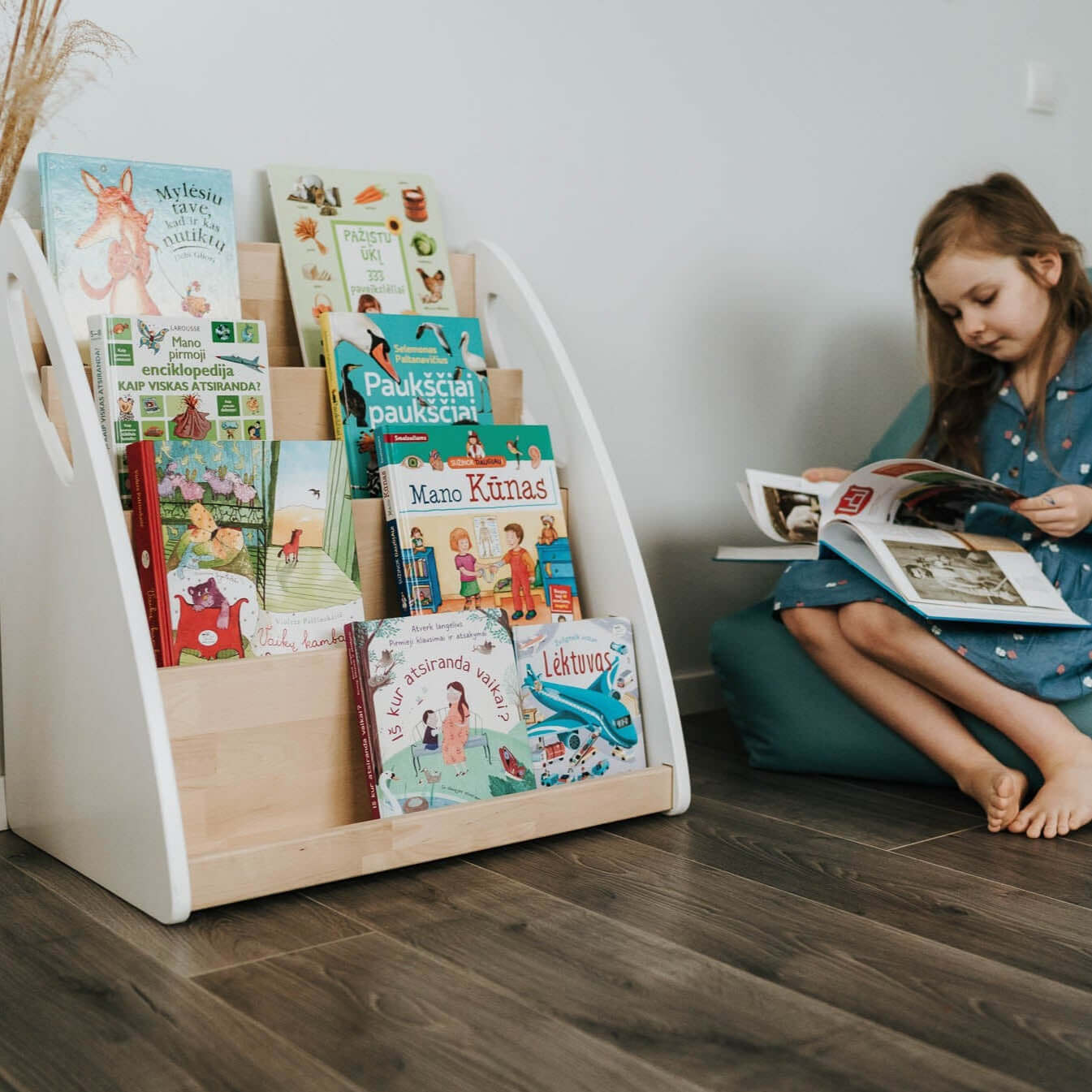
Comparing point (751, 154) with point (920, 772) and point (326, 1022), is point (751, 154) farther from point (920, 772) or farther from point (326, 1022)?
point (326, 1022)

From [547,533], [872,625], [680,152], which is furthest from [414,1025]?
[680,152]

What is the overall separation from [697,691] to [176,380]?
943 mm

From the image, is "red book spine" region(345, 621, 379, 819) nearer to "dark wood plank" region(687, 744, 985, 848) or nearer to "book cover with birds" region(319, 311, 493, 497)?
"book cover with birds" region(319, 311, 493, 497)

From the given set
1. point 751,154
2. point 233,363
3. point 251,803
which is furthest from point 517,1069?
point 751,154

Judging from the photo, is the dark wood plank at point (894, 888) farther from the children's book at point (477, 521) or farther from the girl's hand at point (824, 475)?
the girl's hand at point (824, 475)

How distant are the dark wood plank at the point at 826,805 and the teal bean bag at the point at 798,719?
3 cm

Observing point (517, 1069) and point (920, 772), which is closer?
point (517, 1069)

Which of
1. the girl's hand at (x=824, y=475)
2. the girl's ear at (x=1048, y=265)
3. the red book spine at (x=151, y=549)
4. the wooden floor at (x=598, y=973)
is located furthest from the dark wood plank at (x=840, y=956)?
the girl's ear at (x=1048, y=265)

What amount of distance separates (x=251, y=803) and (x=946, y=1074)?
25.0 inches

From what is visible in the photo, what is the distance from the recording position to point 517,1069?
743 mm

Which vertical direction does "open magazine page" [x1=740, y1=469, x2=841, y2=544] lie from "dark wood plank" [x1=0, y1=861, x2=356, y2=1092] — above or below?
above

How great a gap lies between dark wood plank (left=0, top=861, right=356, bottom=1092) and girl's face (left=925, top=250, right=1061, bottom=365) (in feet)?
3.55

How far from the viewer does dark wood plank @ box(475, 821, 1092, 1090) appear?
78cm

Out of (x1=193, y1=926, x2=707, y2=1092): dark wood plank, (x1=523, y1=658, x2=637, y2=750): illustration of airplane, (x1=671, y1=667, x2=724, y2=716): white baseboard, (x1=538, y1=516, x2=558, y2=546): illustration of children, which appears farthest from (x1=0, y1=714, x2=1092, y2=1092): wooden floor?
(x1=671, y1=667, x2=724, y2=716): white baseboard
